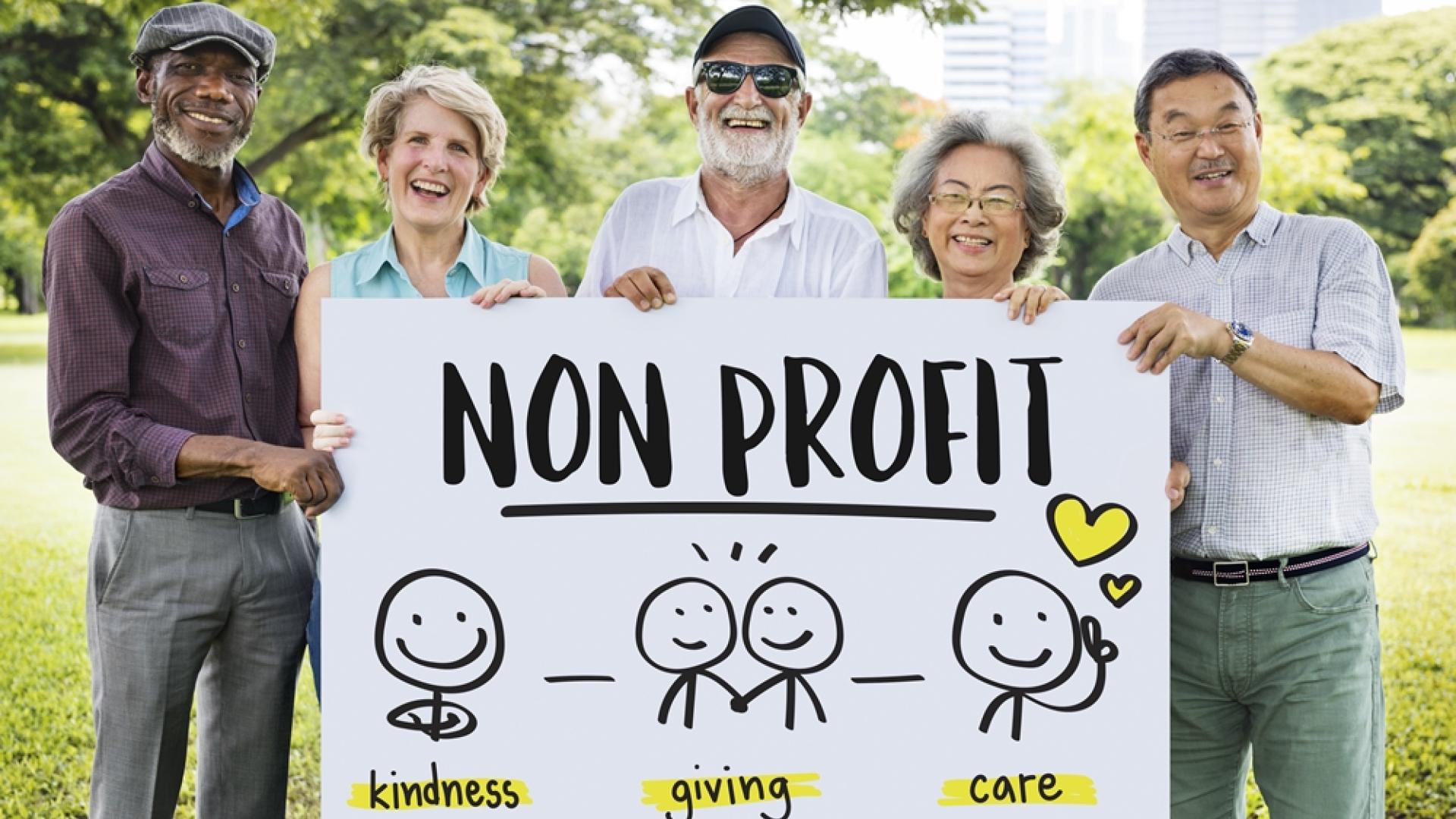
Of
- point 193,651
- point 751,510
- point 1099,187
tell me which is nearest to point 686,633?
point 751,510

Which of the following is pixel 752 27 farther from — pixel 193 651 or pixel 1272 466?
pixel 193 651

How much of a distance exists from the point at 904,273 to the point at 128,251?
14.8m

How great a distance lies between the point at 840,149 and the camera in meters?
20.0

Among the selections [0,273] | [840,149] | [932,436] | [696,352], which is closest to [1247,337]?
[932,436]

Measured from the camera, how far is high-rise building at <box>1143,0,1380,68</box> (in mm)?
31094

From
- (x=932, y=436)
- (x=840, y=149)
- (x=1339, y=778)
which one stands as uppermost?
(x=840, y=149)

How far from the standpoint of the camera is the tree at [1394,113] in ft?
79.6

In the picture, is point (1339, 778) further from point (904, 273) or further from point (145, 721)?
point (904, 273)

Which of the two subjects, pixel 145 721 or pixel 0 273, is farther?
pixel 0 273

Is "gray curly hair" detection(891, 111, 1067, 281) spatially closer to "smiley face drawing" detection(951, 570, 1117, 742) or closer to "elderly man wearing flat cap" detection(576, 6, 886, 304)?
"elderly man wearing flat cap" detection(576, 6, 886, 304)

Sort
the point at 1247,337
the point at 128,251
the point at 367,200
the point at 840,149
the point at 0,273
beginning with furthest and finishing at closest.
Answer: the point at 0,273 → the point at 840,149 → the point at 367,200 → the point at 128,251 → the point at 1247,337

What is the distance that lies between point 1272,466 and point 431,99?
196 cm

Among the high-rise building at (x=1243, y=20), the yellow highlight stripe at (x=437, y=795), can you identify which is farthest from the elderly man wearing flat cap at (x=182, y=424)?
the high-rise building at (x=1243, y=20)

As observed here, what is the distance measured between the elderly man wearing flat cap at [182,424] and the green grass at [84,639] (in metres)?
1.92
